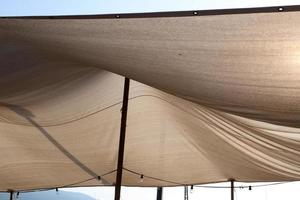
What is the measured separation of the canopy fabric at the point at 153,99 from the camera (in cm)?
240

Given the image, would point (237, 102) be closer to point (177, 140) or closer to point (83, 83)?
point (83, 83)

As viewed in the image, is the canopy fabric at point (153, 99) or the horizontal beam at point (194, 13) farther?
the canopy fabric at point (153, 99)

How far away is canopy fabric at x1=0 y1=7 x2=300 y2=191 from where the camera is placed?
2398mm

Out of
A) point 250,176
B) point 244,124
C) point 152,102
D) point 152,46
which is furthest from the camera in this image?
point 250,176

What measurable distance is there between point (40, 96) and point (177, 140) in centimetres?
187

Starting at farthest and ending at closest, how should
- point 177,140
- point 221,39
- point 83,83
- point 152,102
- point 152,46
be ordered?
point 177,140, point 152,102, point 83,83, point 152,46, point 221,39

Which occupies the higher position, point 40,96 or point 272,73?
point 40,96

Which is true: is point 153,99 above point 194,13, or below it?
above

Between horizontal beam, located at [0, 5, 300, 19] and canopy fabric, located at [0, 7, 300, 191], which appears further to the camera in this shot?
canopy fabric, located at [0, 7, 300, 191]

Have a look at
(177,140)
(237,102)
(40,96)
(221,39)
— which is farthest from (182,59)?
(177,140)

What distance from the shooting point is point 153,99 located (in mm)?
4574

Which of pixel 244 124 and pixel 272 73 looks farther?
pixel 244 124

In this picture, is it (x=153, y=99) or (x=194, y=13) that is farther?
(x=153, y=99)

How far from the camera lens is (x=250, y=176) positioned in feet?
19.6
